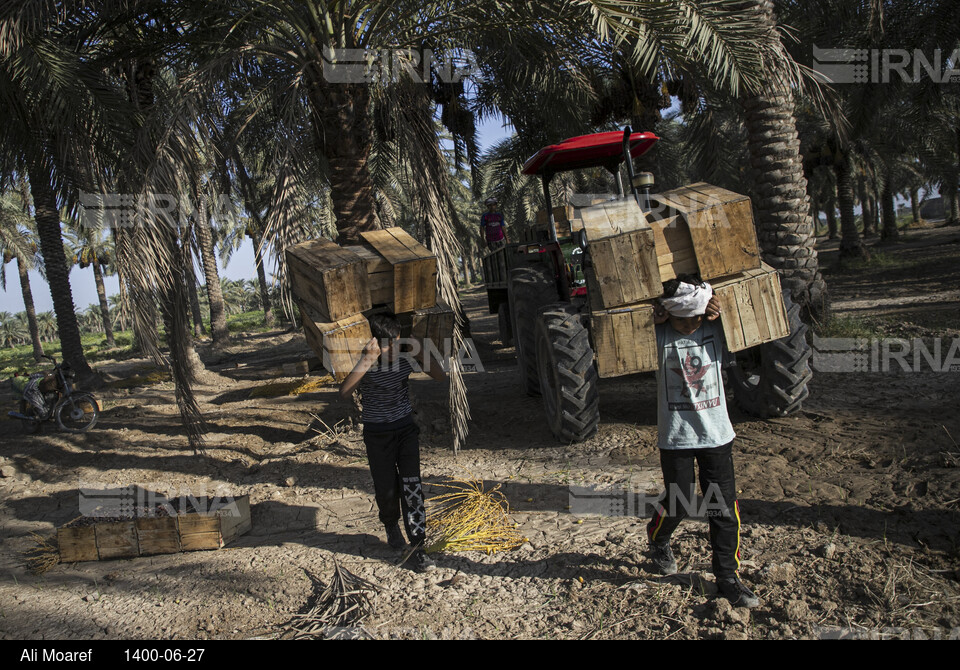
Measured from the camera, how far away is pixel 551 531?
4508 millimetres

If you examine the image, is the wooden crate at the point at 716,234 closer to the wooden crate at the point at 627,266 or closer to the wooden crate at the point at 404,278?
the wooden crate at the point at 627,266

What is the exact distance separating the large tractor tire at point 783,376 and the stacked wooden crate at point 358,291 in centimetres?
315

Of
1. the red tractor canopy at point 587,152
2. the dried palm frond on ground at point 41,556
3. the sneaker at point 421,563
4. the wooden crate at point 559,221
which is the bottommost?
the sneaker at point 421,563

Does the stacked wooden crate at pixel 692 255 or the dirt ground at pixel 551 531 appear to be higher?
the stacked wooden crate at pixel 692 255

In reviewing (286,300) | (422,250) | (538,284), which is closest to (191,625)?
(422,250)

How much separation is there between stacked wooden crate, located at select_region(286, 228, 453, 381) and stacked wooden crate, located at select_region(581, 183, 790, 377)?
3.99 feet

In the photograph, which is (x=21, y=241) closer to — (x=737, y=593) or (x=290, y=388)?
(x=290, y=388)

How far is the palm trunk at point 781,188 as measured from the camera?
8258 millimetres

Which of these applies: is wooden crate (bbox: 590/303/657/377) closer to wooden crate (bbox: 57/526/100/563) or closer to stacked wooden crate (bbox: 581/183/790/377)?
stacked wooden crate (bbox: 581/183/790/377)

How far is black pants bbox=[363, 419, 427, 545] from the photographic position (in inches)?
166

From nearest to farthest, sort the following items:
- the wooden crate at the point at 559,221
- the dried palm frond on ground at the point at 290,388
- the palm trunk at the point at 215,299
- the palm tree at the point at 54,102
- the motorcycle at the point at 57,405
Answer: the palm tree at the point at 54,102 < the wooden crate at the point at 559,221 < the motorcycle at the point at 57,405 < the dried palm frond on ground at the point at 290,388 < the palm trunk at the point at 215,299

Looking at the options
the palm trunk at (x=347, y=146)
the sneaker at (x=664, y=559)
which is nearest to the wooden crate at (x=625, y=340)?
the sneaker at (x=664, y=559)

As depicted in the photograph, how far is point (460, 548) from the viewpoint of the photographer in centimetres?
440

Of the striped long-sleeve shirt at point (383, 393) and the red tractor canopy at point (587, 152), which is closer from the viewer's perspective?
the striped long-sleeve shirt at point (383, 393)
